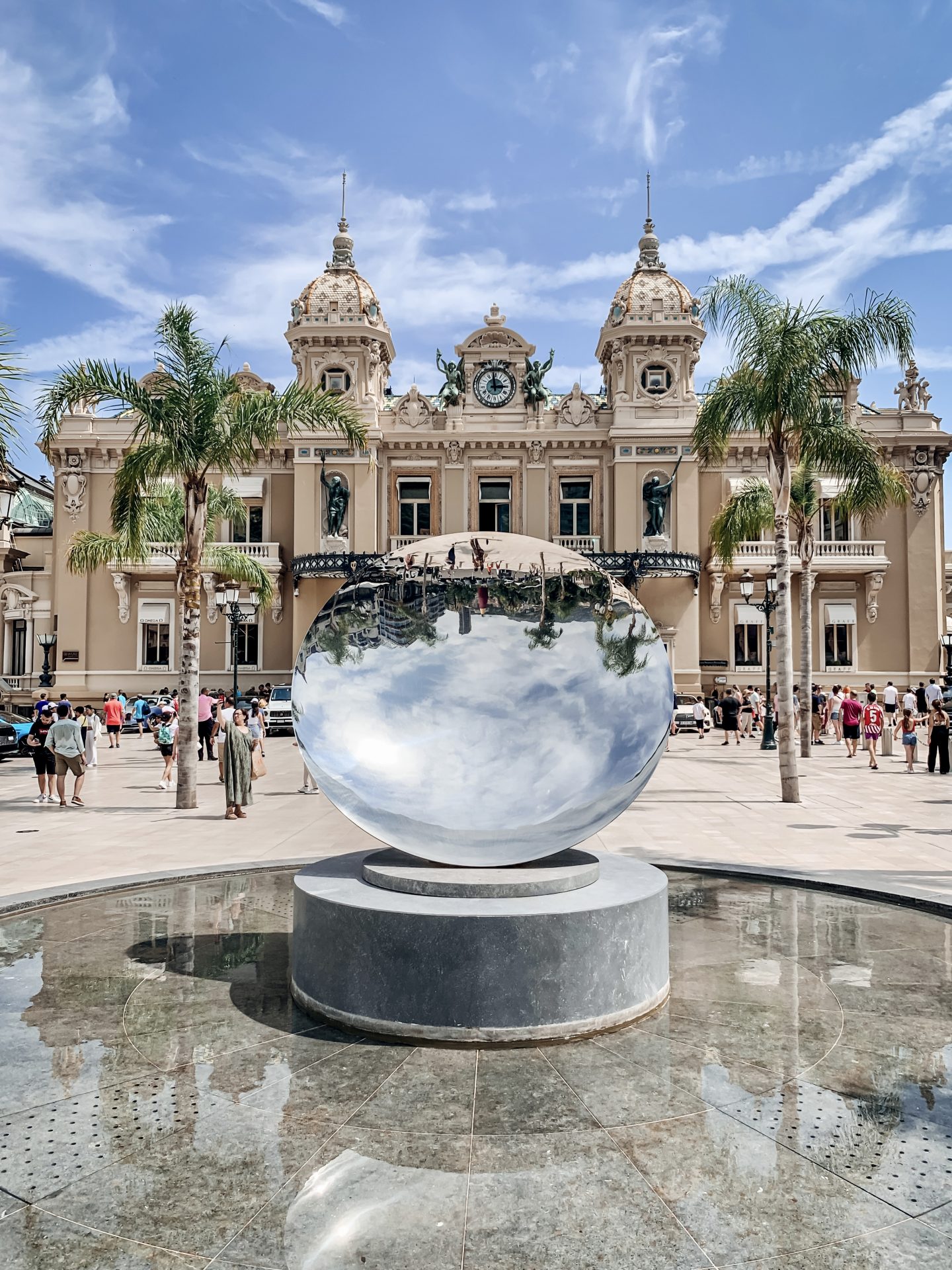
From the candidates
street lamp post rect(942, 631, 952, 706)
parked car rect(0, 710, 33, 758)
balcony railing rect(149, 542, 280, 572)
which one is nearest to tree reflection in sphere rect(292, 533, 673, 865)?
parked car rect(0, 710, 33, 758)

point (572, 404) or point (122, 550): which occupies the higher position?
point (572, 404)

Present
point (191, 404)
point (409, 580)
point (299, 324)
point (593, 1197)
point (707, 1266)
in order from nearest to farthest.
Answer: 1. point (707, 1266)
2. point (593, 1197)
3. point (409, 580)
4. point (191, 404)
5. point (299, 324)

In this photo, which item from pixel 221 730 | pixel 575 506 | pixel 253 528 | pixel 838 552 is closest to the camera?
pixel 221 730

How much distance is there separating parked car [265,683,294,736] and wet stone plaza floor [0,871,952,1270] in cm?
2340

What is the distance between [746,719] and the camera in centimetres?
3009

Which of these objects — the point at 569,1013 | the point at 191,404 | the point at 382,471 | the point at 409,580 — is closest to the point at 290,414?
the point at 191,404

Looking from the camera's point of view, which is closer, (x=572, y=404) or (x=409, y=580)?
(x=409, y=580)

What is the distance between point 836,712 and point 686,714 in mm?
4730

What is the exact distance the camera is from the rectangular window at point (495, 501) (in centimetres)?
3747

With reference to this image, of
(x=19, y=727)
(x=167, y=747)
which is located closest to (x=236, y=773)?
(x=167, y=747)

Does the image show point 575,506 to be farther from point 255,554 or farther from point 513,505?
point 255,554

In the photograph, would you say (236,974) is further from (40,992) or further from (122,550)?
(122,550)

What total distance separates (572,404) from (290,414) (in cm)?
2459

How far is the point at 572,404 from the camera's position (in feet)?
122
